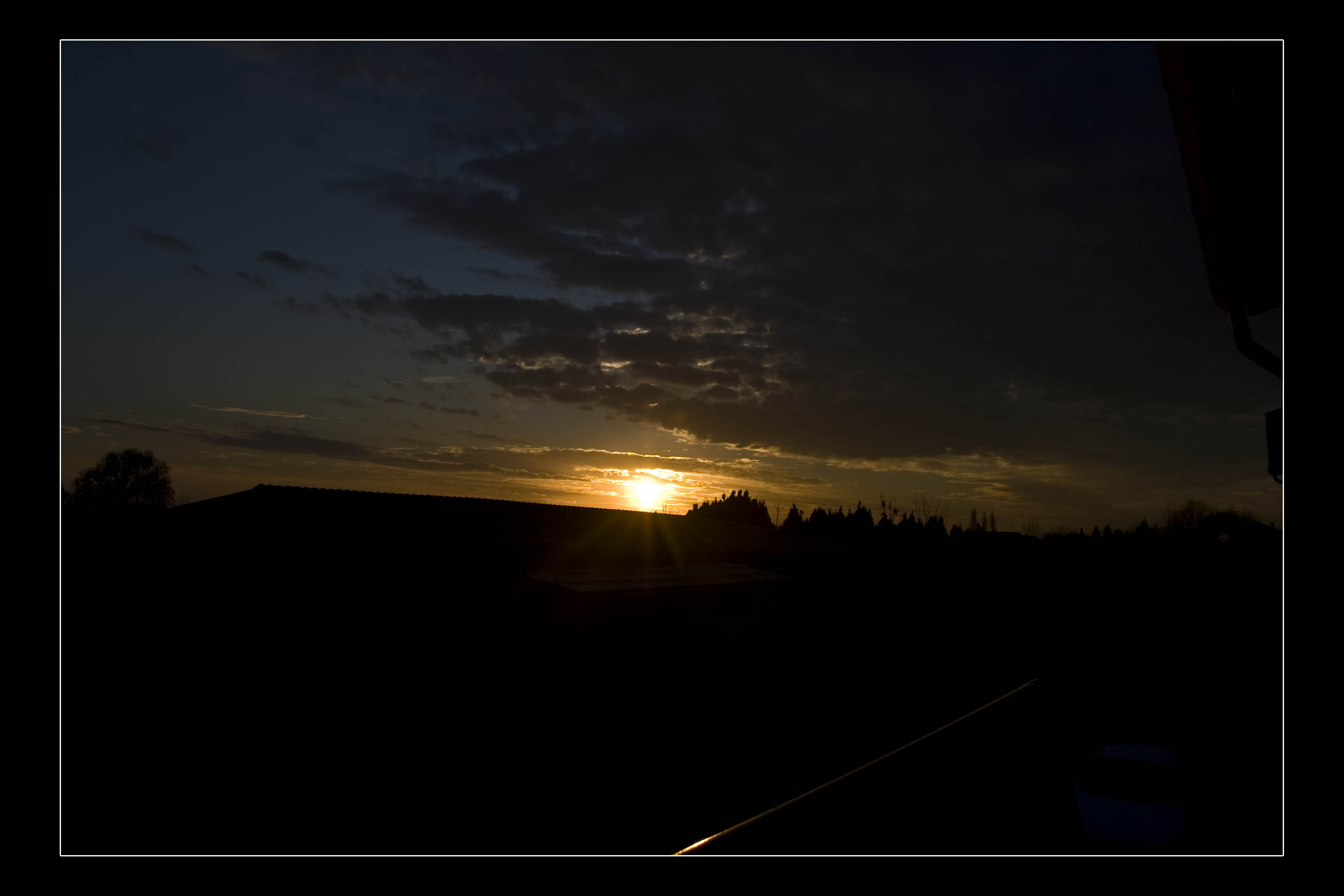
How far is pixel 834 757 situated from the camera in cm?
1217

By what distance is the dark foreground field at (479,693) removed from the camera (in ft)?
27.8

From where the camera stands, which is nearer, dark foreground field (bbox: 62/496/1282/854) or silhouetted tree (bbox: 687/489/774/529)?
dark foreground field (bbox: 62/496/1282/854)

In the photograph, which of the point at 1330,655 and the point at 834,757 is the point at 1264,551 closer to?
the point at 834,757

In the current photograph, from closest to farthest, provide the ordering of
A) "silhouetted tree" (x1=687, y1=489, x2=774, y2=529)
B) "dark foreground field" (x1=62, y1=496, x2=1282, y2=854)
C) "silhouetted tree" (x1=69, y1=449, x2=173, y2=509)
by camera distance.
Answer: "dark foreground field" (x1=62, y1=496, x2=1282, y2=854) → "silhouetted tree" (x1=69, y1=449, x2=173, y2=509) → "silhouetted tree" (x1=687, y1=489, x2=774, y2=529)

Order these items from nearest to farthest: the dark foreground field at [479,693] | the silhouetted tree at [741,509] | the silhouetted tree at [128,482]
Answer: the dark foreground field at [479,693] → the silhouetted tree at [128,482] → the silhouetted tree at [741,509]

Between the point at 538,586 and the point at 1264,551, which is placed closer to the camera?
the point at 1264,551

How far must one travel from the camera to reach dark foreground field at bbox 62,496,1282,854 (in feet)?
27.8

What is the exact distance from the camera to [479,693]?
11.4m

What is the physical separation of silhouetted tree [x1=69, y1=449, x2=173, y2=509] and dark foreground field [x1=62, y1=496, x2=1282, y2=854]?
37959mm

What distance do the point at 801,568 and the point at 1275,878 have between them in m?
17.8

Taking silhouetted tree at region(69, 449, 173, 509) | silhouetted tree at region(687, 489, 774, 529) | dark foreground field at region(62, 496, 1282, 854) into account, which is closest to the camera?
dark foreground field at region(62, 496, 1282, 854)

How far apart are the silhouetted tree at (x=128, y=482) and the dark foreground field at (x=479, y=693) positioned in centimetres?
3796
